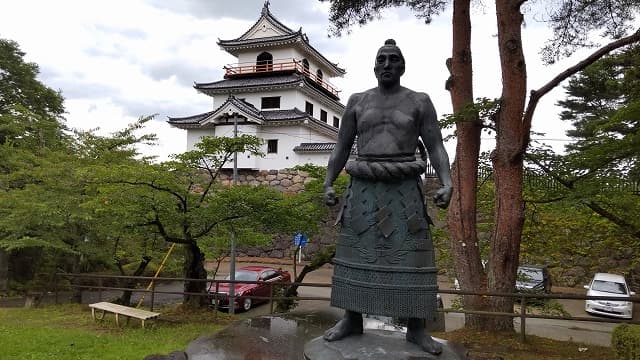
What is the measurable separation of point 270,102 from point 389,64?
23.6m

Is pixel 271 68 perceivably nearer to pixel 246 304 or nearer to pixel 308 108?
pixel 308 108

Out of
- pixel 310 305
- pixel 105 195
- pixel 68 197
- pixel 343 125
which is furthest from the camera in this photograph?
pixel 310 305

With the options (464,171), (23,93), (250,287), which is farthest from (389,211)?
(23,93)

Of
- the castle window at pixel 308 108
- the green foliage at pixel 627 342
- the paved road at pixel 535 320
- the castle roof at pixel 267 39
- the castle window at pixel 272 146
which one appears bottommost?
the paved road at pixel 535 320

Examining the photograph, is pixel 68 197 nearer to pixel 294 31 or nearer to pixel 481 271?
pixel 481 271

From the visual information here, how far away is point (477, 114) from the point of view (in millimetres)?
7586

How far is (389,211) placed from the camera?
3590mm

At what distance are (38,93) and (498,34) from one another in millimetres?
20447

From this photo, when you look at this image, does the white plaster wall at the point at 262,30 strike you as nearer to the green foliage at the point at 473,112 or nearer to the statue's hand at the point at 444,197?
the green foliage at the point at 473,112

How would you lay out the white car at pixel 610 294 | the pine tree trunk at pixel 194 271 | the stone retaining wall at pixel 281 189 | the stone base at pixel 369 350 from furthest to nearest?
the stone retaining wall at pixel 281 189
the white car at pixel 610 294
the pine tree trunk at pixel 194 271
the stone base at pixel 369 350

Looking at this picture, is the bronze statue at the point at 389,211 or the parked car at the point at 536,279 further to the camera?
the parked car at the point at 536,279

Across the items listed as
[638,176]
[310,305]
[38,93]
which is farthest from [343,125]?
[38,93]

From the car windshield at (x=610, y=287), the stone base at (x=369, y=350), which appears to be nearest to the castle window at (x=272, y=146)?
the car windshield at (x=610, y=287)

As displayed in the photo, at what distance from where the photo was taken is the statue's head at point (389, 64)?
367 centimetres
